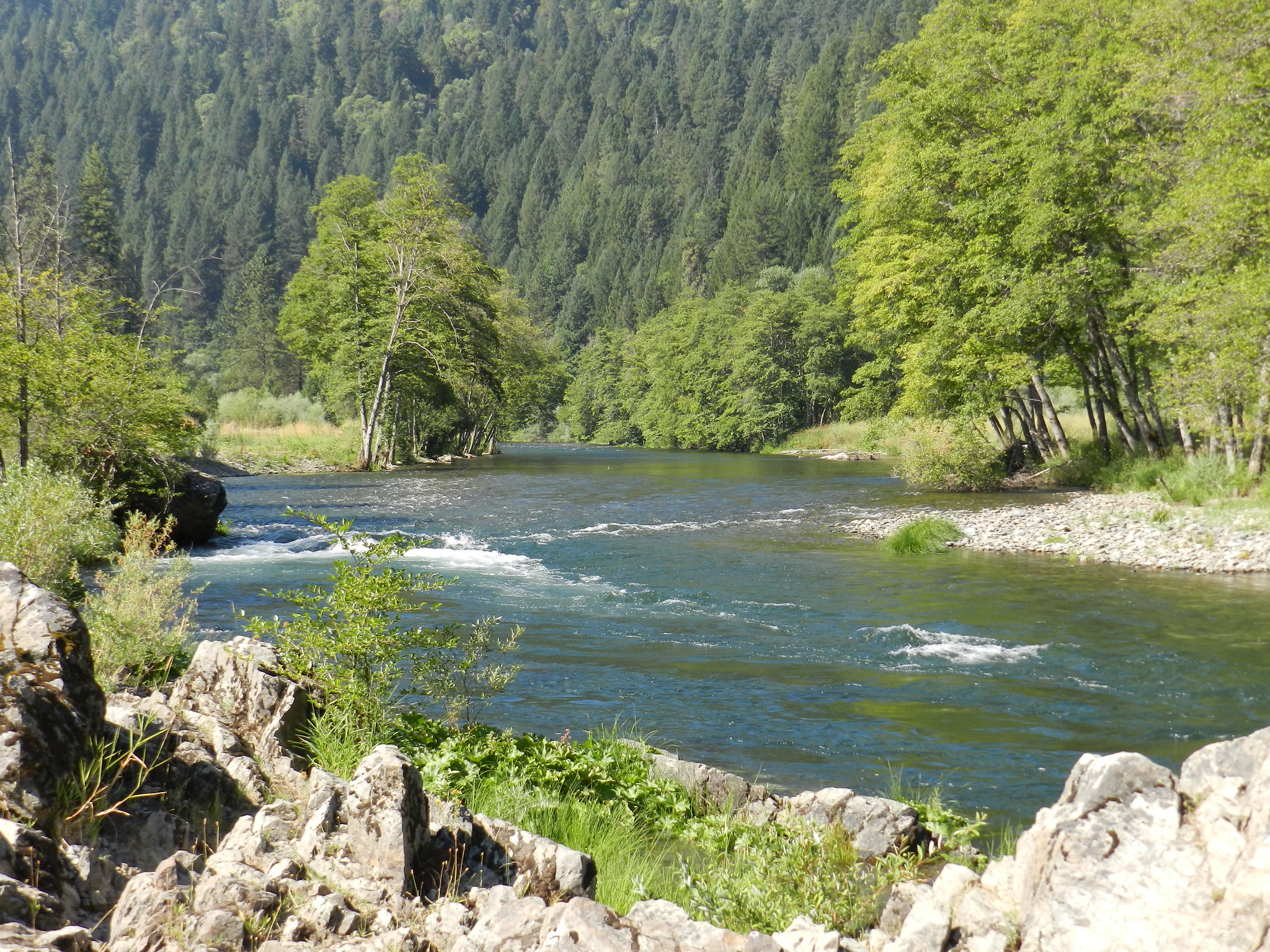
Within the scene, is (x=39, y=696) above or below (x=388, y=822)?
above

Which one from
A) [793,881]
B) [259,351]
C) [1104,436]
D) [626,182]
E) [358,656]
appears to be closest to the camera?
[793,881]

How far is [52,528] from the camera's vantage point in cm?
1064

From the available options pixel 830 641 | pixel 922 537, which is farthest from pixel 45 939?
pixel 922 537

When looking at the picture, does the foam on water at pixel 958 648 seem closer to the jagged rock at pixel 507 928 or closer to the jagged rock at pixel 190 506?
the jagged rock at pixel 507 928

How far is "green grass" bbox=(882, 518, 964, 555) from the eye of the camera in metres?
18.1

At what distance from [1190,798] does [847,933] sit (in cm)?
177

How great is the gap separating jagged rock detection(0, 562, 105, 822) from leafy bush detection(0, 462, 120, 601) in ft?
15.7

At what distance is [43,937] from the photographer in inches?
127

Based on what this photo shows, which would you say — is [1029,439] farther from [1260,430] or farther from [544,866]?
[544,866]

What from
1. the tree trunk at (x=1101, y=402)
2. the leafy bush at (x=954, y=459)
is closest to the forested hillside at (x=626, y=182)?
the tree trunk at (x=1101, y=402)

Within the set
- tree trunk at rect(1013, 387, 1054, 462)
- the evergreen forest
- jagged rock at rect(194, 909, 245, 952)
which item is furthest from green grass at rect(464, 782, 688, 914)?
tree trunk at rect(1013, 387, 1054, 462)

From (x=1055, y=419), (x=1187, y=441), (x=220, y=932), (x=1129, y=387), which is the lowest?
(x=220, y=932)

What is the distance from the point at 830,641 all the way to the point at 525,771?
6.11m

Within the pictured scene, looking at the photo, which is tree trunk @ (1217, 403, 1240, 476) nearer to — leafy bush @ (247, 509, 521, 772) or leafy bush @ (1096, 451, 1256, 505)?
leafy bush @ (1096, 451, 1256, 505)
